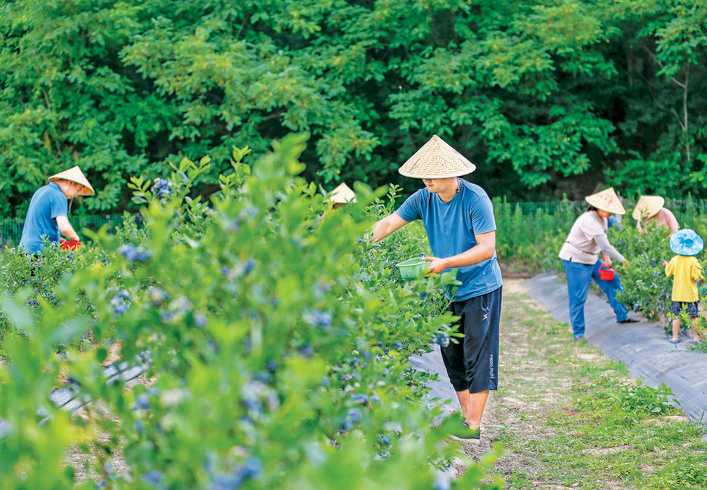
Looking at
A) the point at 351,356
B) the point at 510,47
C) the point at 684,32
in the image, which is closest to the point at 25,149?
the point at 510,47

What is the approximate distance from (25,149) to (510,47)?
32.9 ft

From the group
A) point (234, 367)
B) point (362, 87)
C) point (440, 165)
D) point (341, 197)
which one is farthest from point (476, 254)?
point (362, 87)

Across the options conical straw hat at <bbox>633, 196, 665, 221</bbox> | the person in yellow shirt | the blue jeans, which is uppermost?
the person in yellow shirt

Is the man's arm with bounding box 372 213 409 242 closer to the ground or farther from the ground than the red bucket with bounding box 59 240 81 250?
farther from the ground

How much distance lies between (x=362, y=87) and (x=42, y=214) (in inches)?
622

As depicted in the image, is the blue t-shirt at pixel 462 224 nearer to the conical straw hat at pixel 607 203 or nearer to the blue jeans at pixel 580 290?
the conical straw hat at pixel 607 203

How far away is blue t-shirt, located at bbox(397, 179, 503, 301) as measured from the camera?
230 inches

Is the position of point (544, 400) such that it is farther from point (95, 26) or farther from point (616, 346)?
point (95, 26)

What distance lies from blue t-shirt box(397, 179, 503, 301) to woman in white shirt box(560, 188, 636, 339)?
13.2 feet

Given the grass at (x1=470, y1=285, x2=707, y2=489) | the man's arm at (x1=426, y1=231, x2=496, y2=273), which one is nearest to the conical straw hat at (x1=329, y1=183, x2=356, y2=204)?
the man's arm at (x1=426, y1=231, x2=496, y2=273)

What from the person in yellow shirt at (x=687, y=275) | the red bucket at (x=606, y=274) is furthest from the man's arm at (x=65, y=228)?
the red bucket at (x=606, y=274)

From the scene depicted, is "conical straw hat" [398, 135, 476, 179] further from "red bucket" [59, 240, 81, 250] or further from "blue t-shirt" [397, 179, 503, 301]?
"red bucket" [59, 240, 81, 250]

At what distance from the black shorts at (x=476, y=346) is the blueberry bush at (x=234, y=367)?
95.7 inches

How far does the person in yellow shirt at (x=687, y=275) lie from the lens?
28.2ft
